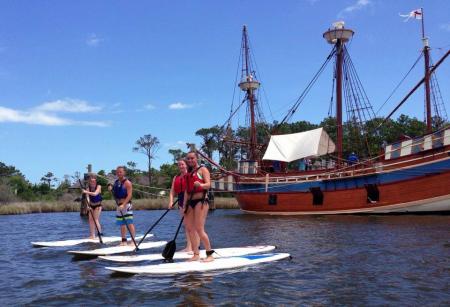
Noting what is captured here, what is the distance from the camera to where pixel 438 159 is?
24109 mm

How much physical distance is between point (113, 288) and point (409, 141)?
74.5 ft

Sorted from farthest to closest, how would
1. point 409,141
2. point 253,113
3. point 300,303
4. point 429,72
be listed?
point 253,113 < point 429,72 < point 409,141 < point 300,303

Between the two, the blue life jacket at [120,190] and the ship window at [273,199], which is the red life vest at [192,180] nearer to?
the blue life jacket at [120,190]

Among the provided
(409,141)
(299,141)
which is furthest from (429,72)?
(299,141)

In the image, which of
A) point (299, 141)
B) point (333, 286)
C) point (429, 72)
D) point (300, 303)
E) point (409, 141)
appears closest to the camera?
point (300, 303)

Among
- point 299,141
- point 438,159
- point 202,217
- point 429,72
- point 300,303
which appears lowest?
point 300,303

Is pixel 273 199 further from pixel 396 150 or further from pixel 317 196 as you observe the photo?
pixel 396 150

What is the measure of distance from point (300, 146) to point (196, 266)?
25.9 meters

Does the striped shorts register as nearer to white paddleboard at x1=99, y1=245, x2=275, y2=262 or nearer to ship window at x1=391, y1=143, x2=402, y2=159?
white paddleboard at x1=99, y1=245, x2=275, y2=262

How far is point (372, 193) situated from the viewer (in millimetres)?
27281

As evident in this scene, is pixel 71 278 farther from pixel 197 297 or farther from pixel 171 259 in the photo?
pixel 197 297

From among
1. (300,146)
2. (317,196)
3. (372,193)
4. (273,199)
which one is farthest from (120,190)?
(300,146)

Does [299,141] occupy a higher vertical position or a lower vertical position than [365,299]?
higher

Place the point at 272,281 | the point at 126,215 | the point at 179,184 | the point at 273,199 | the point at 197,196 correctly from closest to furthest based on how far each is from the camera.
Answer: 1. the point at 272,281
2. the point at 197,196
3. the point at 179,184
4. the point at 126,215
5. the point at 273,199
